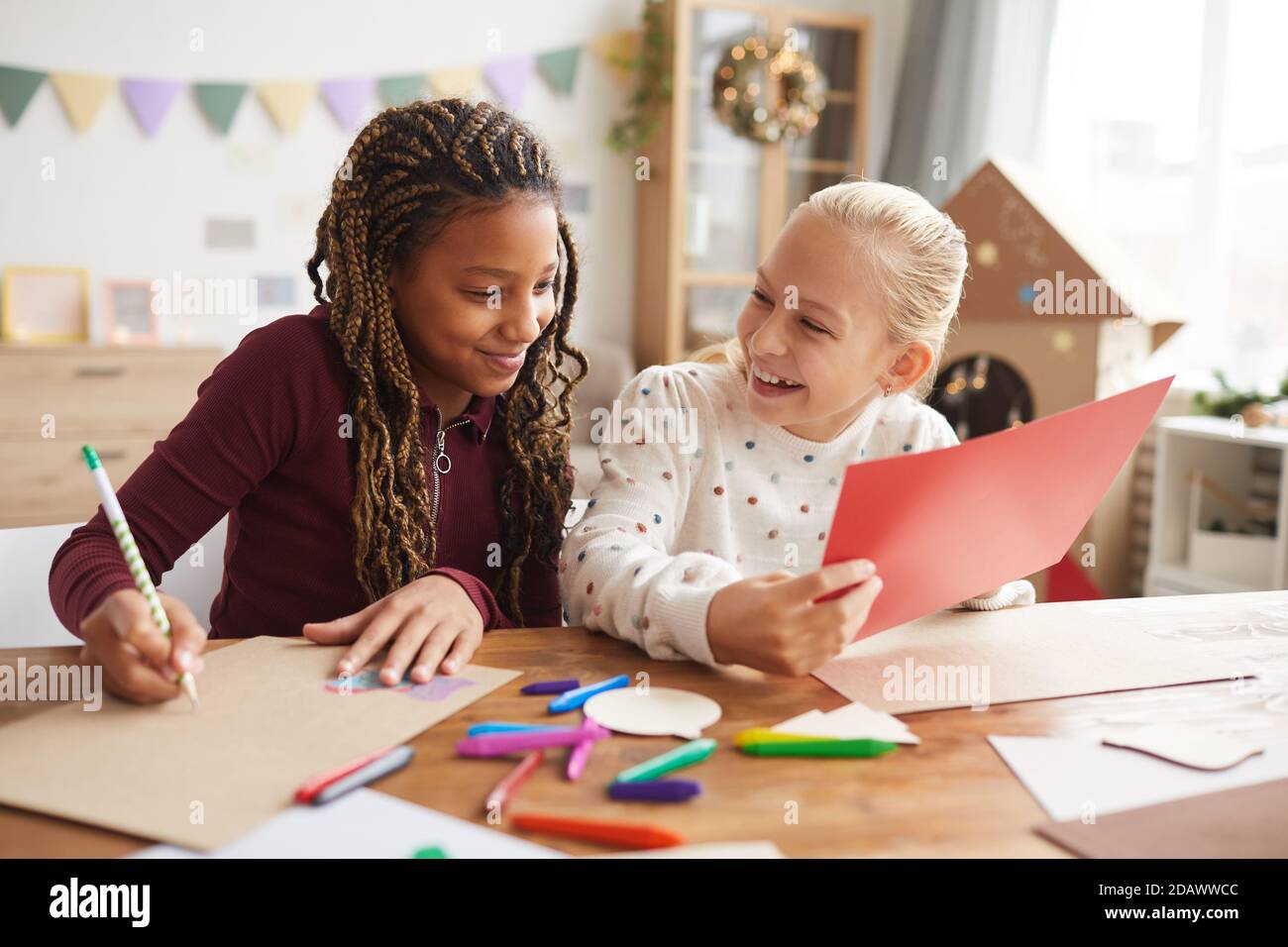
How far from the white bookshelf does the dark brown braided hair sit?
2.15m

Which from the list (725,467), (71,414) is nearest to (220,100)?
(71,414)

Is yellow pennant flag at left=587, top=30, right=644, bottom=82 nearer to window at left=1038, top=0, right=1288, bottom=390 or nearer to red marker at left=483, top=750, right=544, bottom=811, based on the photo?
window at left=1038, top=0, right=1288, bottom=390

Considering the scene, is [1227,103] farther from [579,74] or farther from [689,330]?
[579,74]

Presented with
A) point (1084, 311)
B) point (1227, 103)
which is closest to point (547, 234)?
point (1084, 311)

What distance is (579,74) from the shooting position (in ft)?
13.9

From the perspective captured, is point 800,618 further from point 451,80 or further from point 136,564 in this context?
point 451,80

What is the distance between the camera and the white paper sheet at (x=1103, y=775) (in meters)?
0.60

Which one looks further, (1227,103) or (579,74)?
(579,74)

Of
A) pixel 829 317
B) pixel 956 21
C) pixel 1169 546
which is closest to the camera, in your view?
pixel 829 317

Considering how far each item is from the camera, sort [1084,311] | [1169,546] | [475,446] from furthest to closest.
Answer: [1169,546] → [1084,311] → [475,446]

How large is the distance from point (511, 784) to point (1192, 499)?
8.76 ft

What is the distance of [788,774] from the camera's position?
62 cm

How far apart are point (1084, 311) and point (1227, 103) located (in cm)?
98

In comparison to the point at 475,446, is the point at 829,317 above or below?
above
